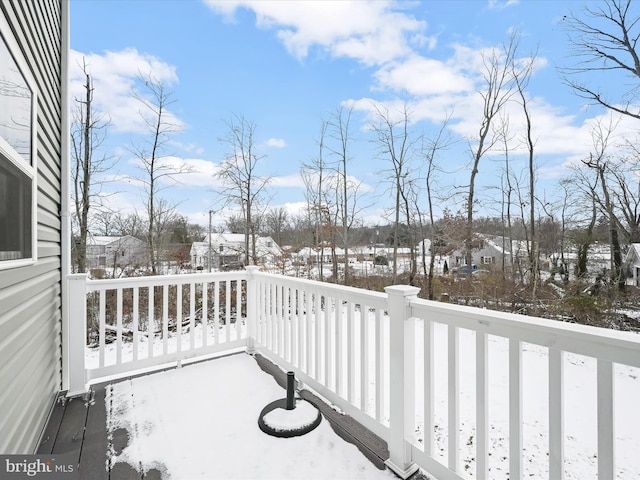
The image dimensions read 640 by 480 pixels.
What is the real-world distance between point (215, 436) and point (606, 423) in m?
2.04

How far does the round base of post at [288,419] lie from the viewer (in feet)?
6.68

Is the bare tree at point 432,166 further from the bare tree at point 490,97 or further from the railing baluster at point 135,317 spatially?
the railing baluster at point 135,317

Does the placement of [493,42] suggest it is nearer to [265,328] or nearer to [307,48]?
[307,48]

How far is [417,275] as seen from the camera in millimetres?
9266

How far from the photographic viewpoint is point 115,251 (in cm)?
697

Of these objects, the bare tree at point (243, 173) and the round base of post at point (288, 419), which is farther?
the bare tree at point (243, 173)

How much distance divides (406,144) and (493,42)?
293 centimetres

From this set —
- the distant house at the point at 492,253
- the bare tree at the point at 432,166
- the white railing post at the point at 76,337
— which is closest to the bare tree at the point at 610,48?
the bare tree at the point at 432,166

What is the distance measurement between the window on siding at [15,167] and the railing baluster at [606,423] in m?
2.38

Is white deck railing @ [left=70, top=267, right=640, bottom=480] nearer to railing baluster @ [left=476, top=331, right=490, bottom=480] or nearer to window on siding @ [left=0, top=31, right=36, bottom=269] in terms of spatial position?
railing baluster @ [left=476, top=331, right=490, bottom=480]

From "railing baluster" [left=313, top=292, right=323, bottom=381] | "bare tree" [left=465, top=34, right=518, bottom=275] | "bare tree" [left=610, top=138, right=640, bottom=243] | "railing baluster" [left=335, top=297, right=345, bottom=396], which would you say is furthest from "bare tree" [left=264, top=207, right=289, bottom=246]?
"bare tree" [left=610, top=138, right=640, bottom=243]

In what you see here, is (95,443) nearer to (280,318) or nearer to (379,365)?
(280,318)

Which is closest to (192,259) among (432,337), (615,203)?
(432,337)

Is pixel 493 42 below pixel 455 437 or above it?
above
